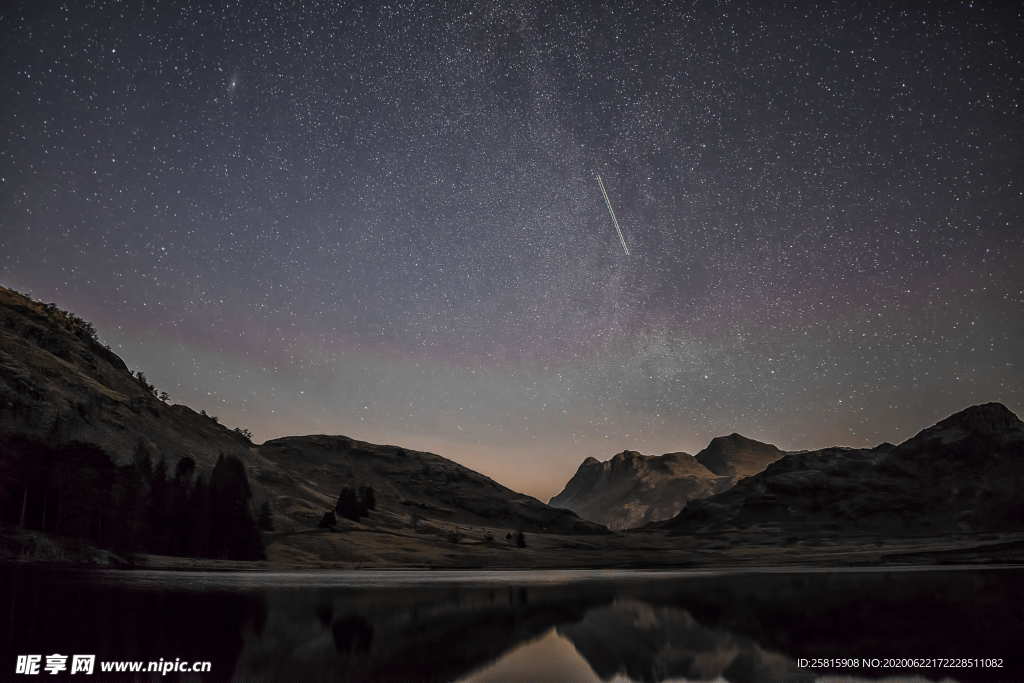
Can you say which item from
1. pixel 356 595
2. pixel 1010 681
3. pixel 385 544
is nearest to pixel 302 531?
pixel 385 544

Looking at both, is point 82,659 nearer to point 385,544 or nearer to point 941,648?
point 941,648

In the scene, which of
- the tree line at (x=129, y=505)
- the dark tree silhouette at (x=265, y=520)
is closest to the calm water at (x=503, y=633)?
the tree line at (x=129, y=505)

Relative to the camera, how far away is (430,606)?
2032 inches

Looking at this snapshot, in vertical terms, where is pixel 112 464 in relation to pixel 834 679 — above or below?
above

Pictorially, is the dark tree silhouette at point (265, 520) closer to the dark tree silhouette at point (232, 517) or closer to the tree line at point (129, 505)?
the tree line at point (129, 505)

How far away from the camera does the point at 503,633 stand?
36781mm

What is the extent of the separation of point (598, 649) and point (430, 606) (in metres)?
23.0

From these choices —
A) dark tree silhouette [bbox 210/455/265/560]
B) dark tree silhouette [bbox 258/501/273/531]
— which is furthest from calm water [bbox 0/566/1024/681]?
dark tree silhouette [bbox 258/501/273/531]

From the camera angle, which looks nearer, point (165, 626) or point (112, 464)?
point (165, 626)

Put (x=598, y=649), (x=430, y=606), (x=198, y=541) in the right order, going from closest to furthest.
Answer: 1. (x=598, y=649)
2. (x=430, y=606)
3. (x=198, y=541)

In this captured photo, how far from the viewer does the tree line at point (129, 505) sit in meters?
115

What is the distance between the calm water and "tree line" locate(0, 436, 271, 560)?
63821 millimetres

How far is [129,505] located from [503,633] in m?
109

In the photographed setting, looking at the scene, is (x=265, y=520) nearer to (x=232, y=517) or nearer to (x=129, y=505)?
(x=232, y=517)
